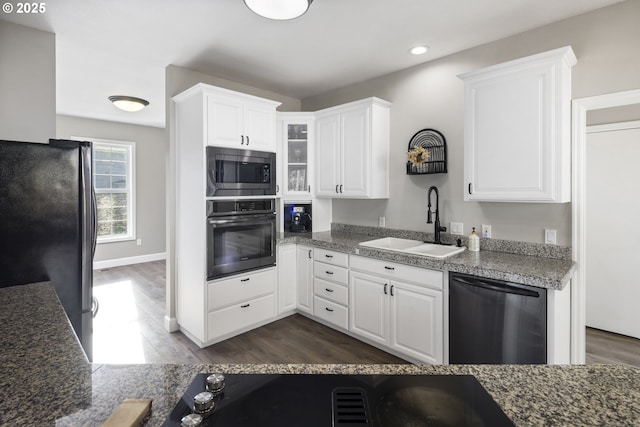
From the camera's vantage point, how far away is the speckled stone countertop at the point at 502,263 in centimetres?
198

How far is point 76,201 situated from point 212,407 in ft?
5.09

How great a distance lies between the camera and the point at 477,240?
2740 millimetres

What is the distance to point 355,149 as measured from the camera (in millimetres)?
3430

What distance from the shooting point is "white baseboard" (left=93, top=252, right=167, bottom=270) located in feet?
19.4

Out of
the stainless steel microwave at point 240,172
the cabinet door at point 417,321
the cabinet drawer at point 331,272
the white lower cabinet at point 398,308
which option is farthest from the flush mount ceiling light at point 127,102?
the cabinet door at point 417,321

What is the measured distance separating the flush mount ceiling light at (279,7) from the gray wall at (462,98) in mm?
1738

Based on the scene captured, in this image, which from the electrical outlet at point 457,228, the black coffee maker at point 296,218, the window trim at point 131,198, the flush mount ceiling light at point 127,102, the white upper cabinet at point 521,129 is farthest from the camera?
the window trim at point 131,198

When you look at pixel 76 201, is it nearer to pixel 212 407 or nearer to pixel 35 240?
pixel 35 240

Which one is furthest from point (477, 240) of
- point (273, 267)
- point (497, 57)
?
point (273, 267)

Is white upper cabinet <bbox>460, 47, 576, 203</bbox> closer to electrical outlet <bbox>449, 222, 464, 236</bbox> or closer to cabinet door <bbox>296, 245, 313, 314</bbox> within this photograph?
electrical outlet <bbox>449, 222, 464, 236</bbox>

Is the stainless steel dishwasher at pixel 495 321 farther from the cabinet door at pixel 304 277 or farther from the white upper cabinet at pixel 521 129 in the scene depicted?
the cabinet door at pixel 304 277

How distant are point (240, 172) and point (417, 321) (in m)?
2.08

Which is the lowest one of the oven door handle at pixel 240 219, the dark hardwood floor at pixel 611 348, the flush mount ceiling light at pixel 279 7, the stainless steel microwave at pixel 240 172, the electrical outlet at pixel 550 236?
the dark hardwood floor at pixel 611 348

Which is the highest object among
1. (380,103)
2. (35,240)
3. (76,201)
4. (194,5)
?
(194,5)
